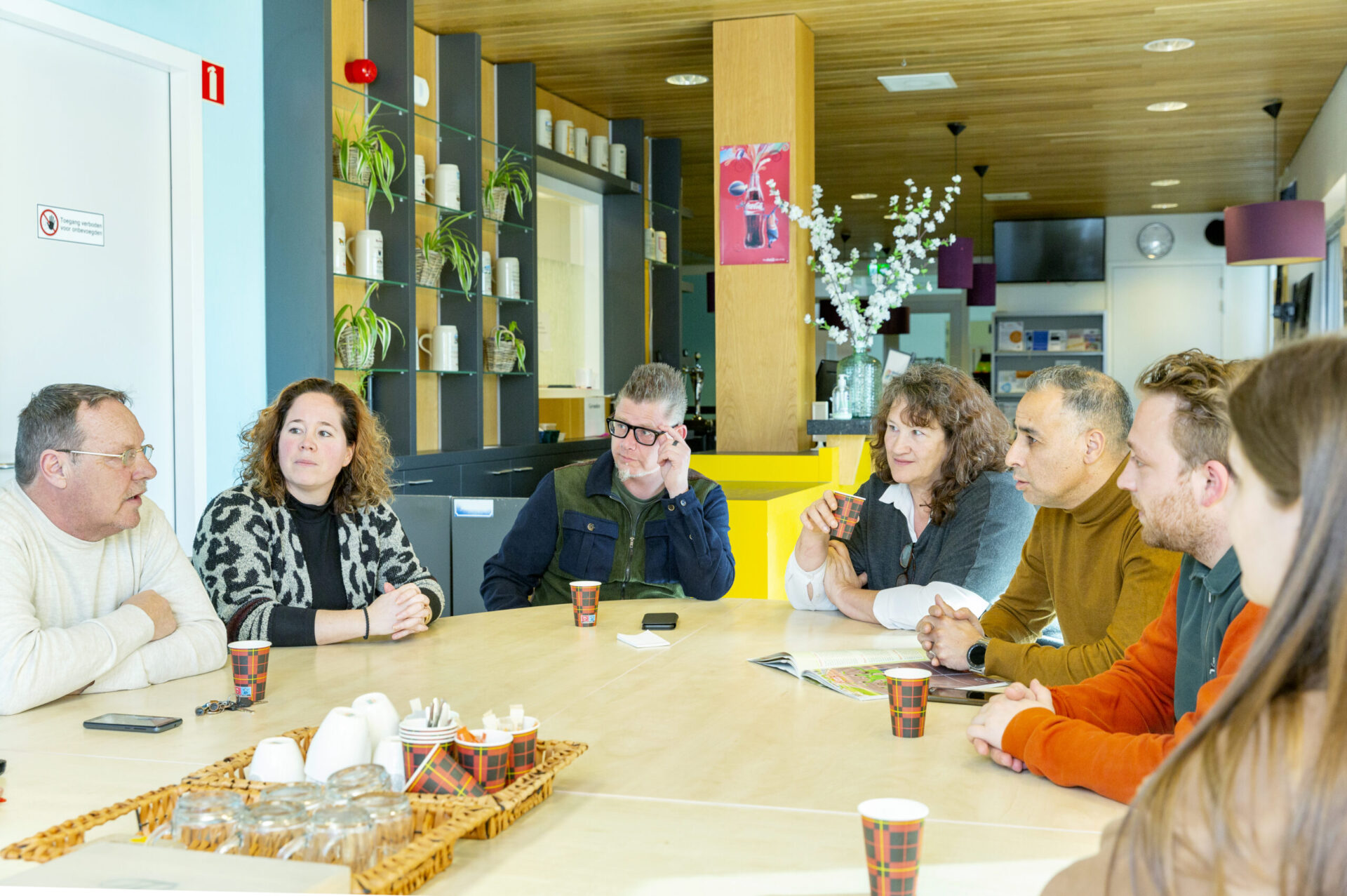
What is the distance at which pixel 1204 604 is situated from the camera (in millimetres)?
1662

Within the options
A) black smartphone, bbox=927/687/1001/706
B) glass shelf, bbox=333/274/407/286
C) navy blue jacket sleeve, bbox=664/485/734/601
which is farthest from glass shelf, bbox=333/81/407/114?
black smartphone, bbox=927/687/1001/706

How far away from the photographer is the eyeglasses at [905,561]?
9.35ft

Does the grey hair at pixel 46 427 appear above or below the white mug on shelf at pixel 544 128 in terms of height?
below

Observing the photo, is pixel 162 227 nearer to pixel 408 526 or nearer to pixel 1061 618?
pixel 408 526

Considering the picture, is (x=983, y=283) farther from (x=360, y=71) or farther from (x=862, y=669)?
(x=862, y=669)

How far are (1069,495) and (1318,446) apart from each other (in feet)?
5.24

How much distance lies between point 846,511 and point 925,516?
0.32 metres

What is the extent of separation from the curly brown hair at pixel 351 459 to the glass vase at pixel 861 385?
3.08 m

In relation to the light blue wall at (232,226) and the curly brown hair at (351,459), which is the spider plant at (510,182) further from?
the curly brown hair at (351,459)

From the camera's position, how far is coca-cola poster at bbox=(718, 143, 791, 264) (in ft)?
17.5

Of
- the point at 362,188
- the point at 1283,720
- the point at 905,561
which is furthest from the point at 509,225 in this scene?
the point at 1283,720

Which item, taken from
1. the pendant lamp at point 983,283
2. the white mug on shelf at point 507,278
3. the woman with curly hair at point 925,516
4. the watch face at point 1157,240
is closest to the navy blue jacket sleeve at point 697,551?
the woman with curly hair at point 925,516

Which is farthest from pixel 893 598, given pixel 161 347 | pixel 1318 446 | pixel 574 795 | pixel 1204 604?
pixel 161 347

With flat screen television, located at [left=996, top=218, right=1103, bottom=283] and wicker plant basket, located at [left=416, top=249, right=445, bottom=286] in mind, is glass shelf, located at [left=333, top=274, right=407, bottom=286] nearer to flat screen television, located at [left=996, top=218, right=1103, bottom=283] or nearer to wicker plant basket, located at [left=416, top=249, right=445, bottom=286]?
wicker plant basket, located at [left=416, top=249, right=445, bottom=286]
